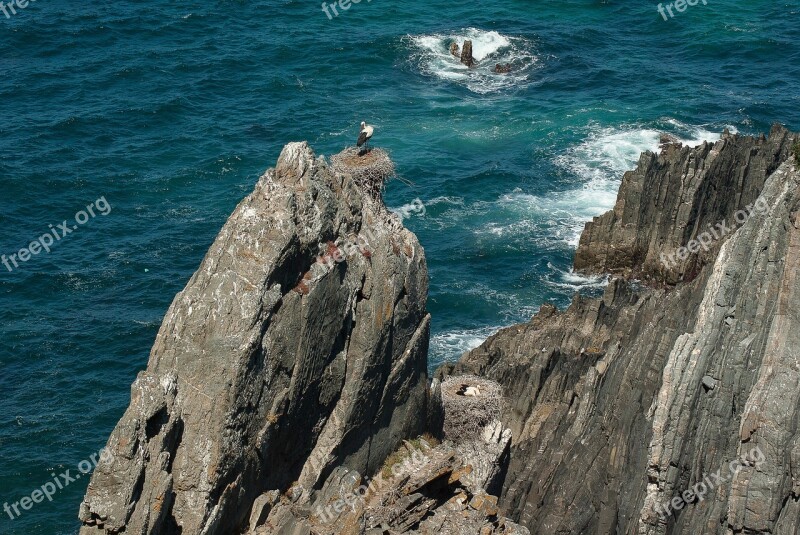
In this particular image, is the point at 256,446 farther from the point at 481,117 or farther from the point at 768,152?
the point at 481,117

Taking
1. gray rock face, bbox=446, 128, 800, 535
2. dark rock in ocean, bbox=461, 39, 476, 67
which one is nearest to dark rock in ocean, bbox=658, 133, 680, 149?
dark rock in ocean, bbox=461, 39, 476, 67

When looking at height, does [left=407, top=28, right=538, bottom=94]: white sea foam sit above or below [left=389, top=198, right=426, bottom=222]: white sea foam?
above

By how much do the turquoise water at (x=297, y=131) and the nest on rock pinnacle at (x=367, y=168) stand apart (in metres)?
27.2

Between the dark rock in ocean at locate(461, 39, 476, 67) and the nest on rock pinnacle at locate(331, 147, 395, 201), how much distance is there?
7322cm

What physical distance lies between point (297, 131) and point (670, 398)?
59.6 metres

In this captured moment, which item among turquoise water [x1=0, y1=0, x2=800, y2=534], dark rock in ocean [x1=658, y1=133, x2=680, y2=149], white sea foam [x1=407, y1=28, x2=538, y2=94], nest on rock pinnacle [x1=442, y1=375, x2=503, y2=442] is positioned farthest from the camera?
white sea foam [x1=407, y1=28, x2=538, y2=94]

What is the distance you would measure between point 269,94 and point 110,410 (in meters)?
46.5

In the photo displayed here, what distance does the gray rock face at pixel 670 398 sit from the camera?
120ft

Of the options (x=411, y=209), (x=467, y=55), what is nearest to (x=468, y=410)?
(x=411, y=209)

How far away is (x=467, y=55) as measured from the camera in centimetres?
11088

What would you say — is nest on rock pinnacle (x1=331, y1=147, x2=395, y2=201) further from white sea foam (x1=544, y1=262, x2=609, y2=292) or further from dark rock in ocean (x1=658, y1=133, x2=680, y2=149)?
dark rock in ocean (x1=658, y1=133, x2=680, y2=149)

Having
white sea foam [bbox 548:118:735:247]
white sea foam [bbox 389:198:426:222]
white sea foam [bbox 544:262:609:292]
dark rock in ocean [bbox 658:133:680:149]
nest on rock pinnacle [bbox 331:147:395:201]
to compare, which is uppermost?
nest on rock pinnacle [bbox 331:147:395:201]

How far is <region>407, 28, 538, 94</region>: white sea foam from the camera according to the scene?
356 ft

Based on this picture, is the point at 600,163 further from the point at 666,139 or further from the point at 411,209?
the point at 411,209
